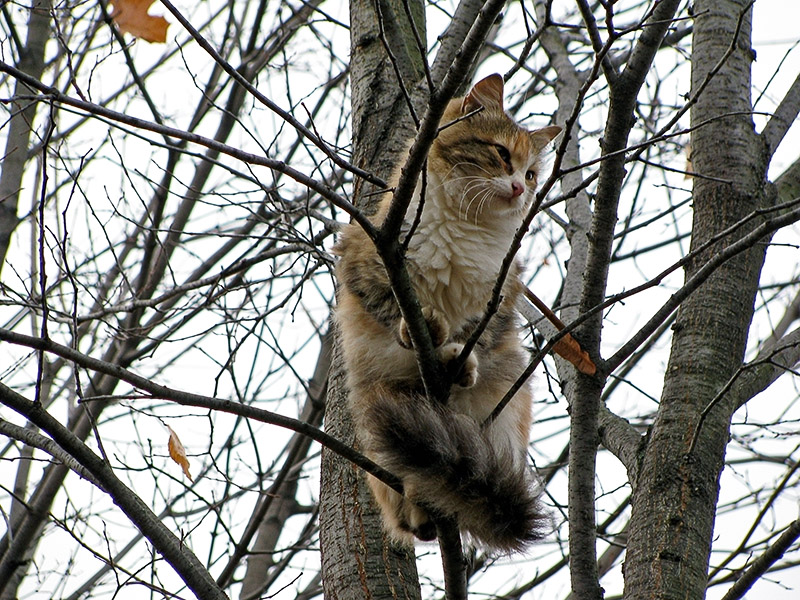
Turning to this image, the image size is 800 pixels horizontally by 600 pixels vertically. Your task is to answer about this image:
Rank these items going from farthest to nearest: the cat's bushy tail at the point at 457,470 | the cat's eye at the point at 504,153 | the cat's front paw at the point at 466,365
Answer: the cat's eye at the point at 504,153 → the cat's front paw at the point at 466,365 → the cat's bushy tail at the point at 457,470

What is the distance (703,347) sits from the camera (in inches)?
111

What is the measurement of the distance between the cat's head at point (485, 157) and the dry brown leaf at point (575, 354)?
2.91 ft

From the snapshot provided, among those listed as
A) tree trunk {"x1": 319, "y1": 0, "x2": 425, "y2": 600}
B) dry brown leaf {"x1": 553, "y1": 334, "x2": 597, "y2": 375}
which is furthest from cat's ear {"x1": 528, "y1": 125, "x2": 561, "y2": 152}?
dry brown leaf {"x1": 553, "y1": 334, "x2": 597, "y2": 375}

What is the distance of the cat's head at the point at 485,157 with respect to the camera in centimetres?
327

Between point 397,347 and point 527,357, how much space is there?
0.75 m

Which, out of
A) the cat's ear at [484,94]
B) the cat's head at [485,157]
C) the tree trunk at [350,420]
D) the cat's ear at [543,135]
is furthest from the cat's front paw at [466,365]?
the cat's ear at [543,135]

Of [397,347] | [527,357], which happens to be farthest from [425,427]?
[527,357]

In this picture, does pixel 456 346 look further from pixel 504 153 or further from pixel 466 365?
pixel 504 153

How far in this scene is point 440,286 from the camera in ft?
9.77

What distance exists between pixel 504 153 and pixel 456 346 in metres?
1.13

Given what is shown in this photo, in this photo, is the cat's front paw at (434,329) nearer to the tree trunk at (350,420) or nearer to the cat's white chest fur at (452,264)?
the cat's white chest fur at (452,264)

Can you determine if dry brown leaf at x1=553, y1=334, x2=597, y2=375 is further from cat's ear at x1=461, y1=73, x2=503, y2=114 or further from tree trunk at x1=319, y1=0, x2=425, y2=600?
cat's ear at x1=461, y1=73, x2=503, y2=114

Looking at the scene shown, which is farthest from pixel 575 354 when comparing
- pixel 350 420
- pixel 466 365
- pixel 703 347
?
pixel 350 420

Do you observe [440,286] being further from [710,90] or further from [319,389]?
[319,389]
